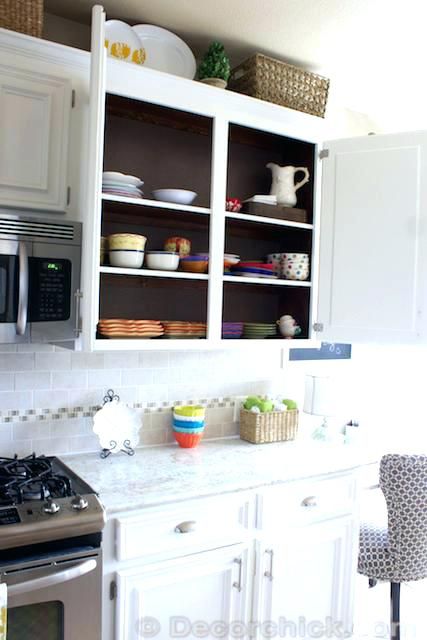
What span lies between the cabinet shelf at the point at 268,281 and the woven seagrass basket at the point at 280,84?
773mm

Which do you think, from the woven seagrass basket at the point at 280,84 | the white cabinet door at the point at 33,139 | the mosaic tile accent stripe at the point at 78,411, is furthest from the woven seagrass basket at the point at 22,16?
the mosaic tile accent stripe at the point at 78,411

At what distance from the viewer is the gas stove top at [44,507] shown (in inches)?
57.4

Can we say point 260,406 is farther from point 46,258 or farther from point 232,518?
point 46,258

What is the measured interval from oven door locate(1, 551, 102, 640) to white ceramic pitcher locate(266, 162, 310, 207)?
1.65 meters

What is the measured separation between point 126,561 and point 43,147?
4.59 feet

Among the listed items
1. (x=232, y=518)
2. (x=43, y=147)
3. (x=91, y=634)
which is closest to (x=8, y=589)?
(x=91, y=634)

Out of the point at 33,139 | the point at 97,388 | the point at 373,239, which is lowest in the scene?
the point at 97,388

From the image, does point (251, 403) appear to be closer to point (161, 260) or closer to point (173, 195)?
point (161, 260)

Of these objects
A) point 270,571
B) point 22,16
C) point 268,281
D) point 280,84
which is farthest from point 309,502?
point 22,16

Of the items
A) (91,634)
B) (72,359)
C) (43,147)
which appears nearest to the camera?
(91,634)

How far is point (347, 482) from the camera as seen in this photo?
7.34ft

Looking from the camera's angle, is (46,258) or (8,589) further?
(46,258)

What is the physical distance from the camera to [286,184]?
244 cm

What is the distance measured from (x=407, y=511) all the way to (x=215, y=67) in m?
1.99
